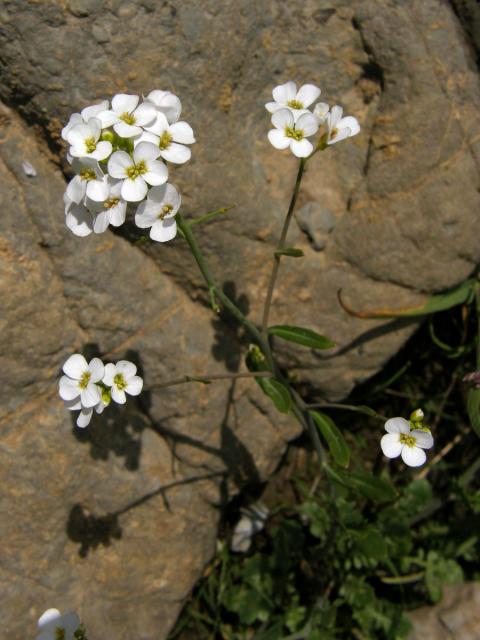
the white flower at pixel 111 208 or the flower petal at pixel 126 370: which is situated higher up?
the white flower at pixel 111 208

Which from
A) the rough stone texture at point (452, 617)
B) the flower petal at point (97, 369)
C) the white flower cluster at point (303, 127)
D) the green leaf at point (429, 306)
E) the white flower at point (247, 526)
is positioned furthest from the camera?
the white flower at point (247, 526)

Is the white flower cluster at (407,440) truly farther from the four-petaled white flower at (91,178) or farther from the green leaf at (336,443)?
the four-petaled white flower at (91,178)

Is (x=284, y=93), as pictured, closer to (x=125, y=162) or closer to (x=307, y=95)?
(x=307, y=95)

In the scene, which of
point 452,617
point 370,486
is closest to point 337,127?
point 370,486

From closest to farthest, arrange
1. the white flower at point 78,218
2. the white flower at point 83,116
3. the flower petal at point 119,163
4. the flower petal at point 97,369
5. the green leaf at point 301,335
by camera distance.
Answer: the flower petal at point 119,163 → the white flower at point 83,116 → the white flower at point 78,218 → the flower petal at point 97,369 → the green leaf at point 301,335

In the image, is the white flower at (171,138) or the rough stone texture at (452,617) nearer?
the white flower at (171,138)

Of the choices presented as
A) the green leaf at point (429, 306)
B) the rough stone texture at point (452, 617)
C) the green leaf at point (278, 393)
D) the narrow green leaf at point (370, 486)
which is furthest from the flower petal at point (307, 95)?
the rough stone texture at point (452, 617)

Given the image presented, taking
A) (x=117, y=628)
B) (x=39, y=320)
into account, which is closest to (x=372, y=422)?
(x=117, y=628)
